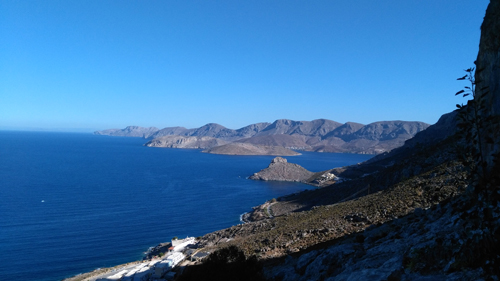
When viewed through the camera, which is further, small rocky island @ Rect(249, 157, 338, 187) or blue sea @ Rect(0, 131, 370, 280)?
small rocky island @ Rect(249, 157, 338, 187)

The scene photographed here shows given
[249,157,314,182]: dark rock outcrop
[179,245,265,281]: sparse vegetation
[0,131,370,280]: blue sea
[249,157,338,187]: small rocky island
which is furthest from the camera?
[249,157,314,182]: dark rock outcrop

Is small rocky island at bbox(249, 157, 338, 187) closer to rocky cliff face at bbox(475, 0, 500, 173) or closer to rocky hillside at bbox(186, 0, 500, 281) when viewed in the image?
rocky hillside at bbox(186, 0, 500, 281)

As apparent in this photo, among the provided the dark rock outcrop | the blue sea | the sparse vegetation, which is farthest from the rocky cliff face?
the dark rock outcrop

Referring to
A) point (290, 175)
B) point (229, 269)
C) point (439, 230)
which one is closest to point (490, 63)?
point (439, 230)

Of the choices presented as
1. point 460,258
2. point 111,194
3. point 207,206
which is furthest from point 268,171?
point 460,258

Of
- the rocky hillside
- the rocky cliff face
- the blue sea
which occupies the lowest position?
the blue sea

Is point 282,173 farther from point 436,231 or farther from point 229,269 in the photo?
point 436,231

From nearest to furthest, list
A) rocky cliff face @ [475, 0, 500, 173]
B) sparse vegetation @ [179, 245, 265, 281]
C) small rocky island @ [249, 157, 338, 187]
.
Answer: rocky cliff face @ [475, 0, 500, 173] < sparse vegetation @ [179, 245, 265, 281] < small rocky island @ [249, 157, 338, 187]

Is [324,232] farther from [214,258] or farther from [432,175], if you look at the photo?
[432,175]

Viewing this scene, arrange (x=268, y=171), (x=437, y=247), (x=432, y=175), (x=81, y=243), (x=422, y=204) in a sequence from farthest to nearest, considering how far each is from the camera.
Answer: (x=268, y=171)
(x=81, y=243)
(x=432, y=175)
(x=422, y=204)
(x=437, y=247)

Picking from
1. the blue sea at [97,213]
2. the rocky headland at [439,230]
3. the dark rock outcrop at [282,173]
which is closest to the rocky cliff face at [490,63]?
the rocky headland at [439,230]

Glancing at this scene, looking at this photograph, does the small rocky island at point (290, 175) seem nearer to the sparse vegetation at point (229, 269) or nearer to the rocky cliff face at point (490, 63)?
the sparse vegetation at point (229, 269)

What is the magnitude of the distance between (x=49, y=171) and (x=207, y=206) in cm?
8307

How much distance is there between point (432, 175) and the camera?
3072cm
